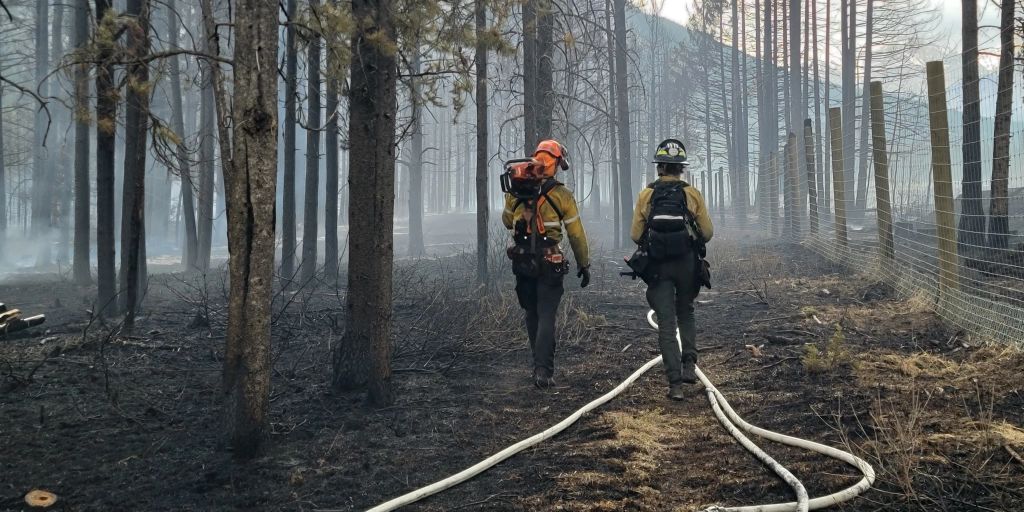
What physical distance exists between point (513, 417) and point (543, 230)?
158cm

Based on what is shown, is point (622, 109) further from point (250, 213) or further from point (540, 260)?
point (250, 213)

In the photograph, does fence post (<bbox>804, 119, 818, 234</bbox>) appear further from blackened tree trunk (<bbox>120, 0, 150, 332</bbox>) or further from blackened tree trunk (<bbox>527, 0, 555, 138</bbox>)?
blackened tree trunk (<bbox>120, 0, 150, 332</bbox>)

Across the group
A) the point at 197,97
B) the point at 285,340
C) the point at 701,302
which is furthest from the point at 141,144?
the point at 197,97

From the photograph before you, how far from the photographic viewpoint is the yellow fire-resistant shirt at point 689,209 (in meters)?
6.00

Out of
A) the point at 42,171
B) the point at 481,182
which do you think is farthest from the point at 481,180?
the point at 42,171

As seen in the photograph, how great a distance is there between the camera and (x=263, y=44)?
424 centimetres

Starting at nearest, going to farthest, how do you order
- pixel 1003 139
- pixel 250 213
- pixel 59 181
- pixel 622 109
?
pixel 250 213, pixel 1003 139, pixel 622 109, pixel 59 181

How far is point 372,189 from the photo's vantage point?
5.57m

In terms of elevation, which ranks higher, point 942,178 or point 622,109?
point 622,109

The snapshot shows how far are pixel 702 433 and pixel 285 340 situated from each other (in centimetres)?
458

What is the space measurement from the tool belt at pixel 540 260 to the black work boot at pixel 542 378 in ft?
2.73

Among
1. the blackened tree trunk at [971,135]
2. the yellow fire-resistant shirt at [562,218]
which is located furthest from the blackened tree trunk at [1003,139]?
the yellow fire-resistant shirt at [562,218]

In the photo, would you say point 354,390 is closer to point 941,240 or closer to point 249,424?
point 249,424

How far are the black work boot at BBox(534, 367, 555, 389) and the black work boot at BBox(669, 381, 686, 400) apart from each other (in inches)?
41.5
